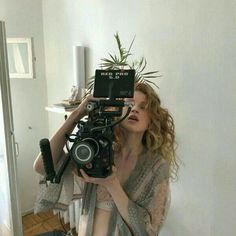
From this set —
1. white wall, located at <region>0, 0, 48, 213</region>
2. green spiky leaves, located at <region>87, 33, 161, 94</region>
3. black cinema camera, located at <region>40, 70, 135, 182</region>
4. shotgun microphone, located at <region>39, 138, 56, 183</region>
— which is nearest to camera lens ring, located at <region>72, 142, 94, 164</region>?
black cinema camera, located at <region>40, 70, 135, 182</region>

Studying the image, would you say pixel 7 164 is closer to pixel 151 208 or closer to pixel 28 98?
pixel 28 98

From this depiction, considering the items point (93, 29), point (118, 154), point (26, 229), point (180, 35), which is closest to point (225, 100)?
point (180, 35)

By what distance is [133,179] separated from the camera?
3.29ft

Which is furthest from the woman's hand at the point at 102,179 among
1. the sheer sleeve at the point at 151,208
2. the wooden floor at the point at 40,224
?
the wooden floor at the point at 40,224

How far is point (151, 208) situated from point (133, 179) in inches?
4.7

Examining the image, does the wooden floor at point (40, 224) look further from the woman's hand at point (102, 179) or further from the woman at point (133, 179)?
the woman's hand at point (102, 179)

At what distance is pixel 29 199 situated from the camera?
259 centimetres

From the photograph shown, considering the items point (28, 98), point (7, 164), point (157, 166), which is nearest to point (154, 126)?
point (157, 166)

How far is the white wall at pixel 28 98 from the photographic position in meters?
2.25

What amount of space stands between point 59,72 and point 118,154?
58.2 inches

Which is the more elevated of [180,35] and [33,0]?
[33,0]

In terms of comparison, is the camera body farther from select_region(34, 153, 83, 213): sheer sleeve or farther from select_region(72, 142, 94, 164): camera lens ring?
select_region(34, 153, 83, 213): sheer sleeve

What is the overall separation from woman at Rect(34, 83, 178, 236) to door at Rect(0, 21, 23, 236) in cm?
89

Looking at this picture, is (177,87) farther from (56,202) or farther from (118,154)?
(56,202)
